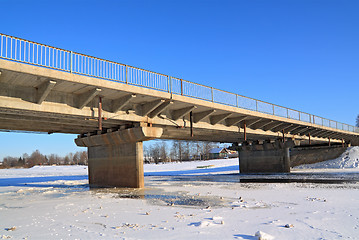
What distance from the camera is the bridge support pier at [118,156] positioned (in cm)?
1892

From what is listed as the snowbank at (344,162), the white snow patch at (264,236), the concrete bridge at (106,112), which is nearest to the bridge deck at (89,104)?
the concrete bridge at (106,112)

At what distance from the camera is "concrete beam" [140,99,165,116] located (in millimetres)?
17892

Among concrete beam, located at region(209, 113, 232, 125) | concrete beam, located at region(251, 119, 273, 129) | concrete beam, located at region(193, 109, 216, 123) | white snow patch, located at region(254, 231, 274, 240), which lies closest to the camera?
white snow patch, located at region(254, 231, 274, 240)

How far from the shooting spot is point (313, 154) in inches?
2023

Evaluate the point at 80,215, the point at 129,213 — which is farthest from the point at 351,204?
the point at 80,215

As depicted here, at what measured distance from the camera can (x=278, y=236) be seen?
579 cm

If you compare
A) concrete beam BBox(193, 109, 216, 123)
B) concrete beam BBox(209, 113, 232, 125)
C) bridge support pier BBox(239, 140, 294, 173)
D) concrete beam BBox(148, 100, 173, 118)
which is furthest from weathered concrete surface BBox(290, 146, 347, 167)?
concrete beam BBox(148, 100, 173, 118)

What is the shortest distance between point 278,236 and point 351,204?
18.6 ft

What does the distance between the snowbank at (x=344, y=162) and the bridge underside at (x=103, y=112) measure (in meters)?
22.5

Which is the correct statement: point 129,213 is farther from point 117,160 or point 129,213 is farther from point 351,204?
point 117,160

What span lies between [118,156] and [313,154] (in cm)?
4220

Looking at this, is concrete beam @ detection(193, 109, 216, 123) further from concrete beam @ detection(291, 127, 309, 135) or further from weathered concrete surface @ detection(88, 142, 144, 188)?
concrete beam @ detection(291, 127, 309, 135)

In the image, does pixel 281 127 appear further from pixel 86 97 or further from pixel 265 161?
pixel 86 97

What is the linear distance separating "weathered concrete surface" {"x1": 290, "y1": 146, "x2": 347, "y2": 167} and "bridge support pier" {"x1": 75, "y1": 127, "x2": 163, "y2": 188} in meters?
40.5
